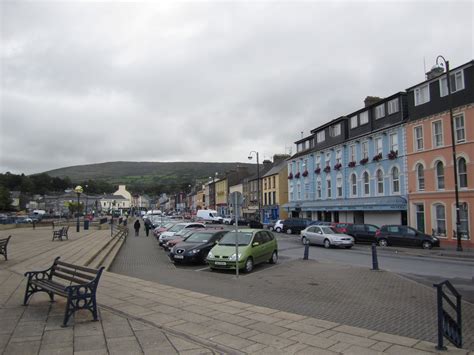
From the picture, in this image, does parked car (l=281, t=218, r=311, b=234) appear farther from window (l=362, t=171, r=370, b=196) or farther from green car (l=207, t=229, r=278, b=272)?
green car (l=207, t=229, r=278, b=272)

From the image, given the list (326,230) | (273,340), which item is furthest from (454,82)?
(273,340)

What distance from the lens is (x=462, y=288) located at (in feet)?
38.4

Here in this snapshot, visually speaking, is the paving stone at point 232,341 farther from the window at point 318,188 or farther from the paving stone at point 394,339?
the window at point 318,188

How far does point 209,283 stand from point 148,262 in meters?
6.89

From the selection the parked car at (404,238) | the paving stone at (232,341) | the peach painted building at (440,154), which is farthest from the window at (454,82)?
the paving stone at (232,341)

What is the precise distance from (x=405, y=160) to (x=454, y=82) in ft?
22.8

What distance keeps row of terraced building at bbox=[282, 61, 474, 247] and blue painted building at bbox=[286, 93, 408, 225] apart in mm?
86

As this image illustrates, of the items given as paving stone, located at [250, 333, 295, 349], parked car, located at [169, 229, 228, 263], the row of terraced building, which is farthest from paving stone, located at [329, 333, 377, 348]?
the row of terraced building

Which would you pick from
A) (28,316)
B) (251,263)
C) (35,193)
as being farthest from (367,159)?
(35,193)

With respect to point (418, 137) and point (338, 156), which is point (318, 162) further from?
point (418, 137)

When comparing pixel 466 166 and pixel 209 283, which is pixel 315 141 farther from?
pixel 209 283

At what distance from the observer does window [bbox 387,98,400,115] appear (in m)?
33.4

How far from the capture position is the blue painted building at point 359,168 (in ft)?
108

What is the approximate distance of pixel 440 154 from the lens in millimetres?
28312
